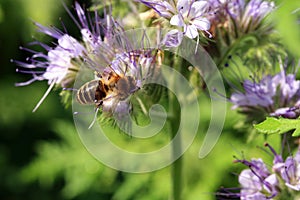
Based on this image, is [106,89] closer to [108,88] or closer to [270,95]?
[108,88]

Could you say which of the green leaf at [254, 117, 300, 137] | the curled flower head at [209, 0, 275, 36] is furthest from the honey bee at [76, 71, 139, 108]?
the green leaf at [254, 117, 300, 137]

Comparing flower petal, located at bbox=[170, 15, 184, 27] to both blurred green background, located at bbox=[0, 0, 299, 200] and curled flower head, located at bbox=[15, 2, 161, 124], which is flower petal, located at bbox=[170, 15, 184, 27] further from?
blurred green background, located at bbox=[0, 0, 299, 200]

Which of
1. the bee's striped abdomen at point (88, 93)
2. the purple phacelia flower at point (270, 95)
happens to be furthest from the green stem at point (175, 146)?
the bee's striped abdomen at point (88, 93)

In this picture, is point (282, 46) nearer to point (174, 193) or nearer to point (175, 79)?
point (175, 79)

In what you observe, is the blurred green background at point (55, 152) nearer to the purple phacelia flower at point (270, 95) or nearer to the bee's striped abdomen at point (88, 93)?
the purple phacelia flower at point (270, 95)

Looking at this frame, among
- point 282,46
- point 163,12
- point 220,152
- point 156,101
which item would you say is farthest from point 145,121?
point 220,152

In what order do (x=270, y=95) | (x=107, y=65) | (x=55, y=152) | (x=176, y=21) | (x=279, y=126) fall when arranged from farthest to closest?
1. (x=55, y=152)
2. (x=270, y=95)
3. (x=107, y=65)
4. (x=176, y=21)
5. (x=279, y=126)

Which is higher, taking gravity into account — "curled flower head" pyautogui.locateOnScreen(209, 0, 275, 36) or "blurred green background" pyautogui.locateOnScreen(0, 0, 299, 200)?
"curled flower head" pyautogui.locateOnScreen(209, 0, 275, 36)

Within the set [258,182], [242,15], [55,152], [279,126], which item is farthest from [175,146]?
[55,152]
